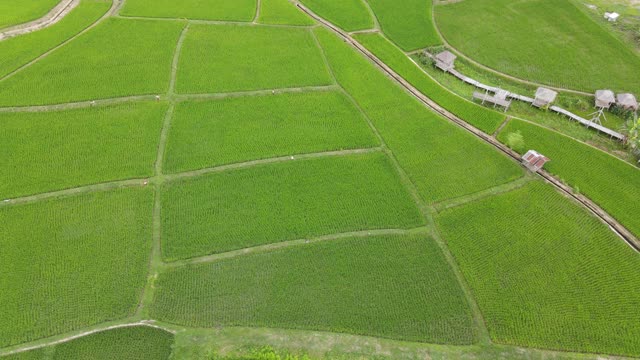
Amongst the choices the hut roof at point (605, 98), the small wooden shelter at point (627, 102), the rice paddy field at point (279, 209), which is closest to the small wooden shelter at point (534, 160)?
the rice paddy field at point (279, 209)

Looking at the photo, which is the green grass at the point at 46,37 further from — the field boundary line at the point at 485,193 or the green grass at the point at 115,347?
the field boundary line at the point at 485,193

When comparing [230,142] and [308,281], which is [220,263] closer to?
[308,281]

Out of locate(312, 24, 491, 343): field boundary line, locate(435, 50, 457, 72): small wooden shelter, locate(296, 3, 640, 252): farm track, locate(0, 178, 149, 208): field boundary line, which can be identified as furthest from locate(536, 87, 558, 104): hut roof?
locate(0, 178, 149, 208): field boundary line

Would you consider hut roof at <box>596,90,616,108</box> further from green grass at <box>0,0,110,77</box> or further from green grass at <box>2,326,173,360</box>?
green grass at <box>0,0,110,77</box>

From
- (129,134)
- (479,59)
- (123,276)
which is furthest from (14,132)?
(479,59)

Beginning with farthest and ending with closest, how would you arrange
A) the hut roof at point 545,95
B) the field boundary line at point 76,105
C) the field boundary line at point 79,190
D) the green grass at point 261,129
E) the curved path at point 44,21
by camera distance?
the curved path at point 44,21, the hut roof at point 545,95, the field boundary line at point 76,105, the green grass at point 261,129, the field boundary line at point 79,190

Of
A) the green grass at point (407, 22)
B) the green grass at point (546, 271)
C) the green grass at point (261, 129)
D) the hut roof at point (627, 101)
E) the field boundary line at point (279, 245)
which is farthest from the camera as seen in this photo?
the green grass at point (407, 22)
